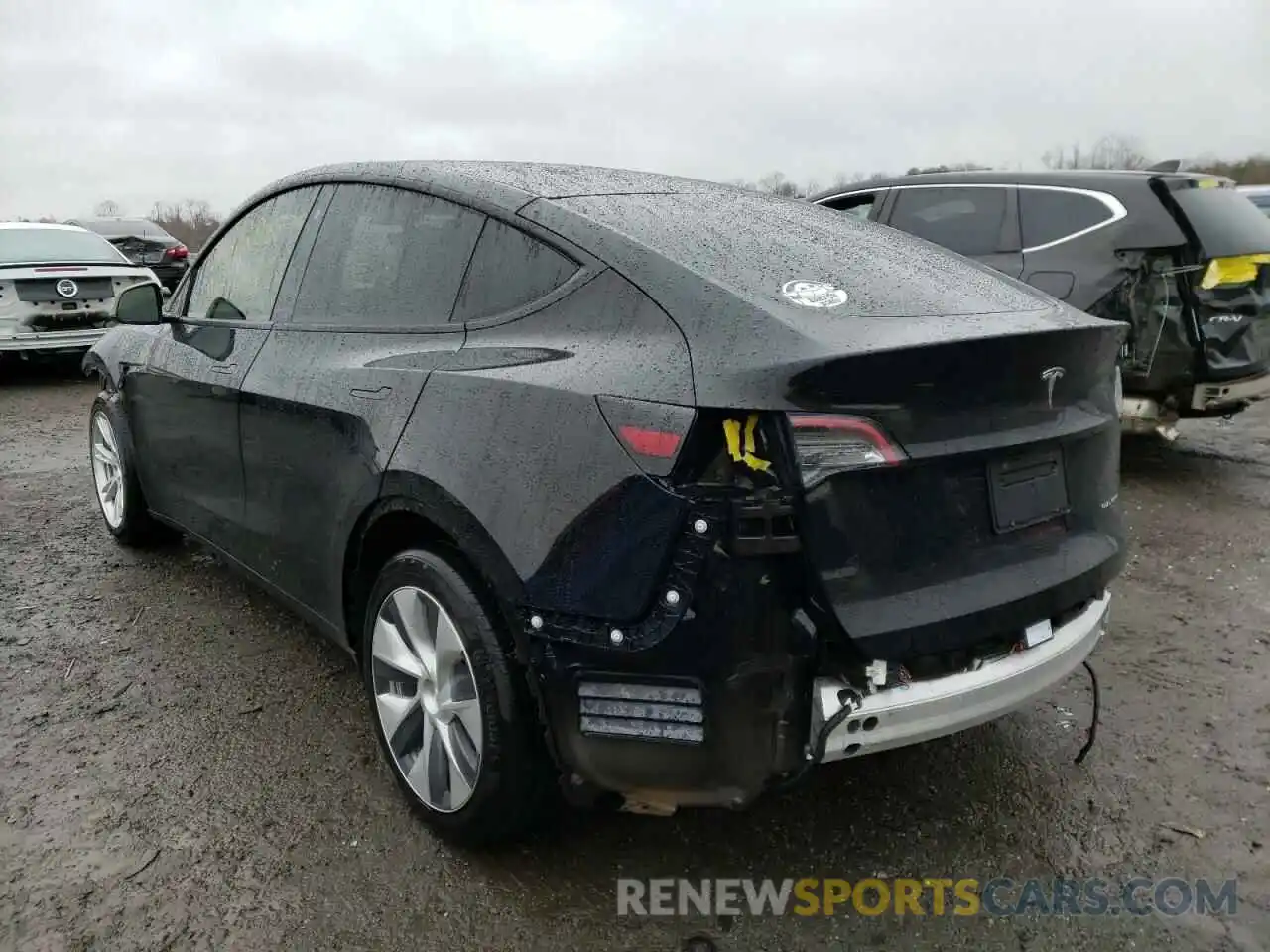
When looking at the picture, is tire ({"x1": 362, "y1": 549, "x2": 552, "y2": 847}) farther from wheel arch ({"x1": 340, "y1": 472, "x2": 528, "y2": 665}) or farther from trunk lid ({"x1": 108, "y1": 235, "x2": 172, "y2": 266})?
trunk lid ({"x1": 108, "y1": 235, "x2": 172, "y2": 266})

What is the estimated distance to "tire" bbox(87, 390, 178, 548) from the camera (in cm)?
430

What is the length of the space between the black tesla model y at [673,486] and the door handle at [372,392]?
1cm

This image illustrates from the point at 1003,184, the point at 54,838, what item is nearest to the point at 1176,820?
the point at 54,838

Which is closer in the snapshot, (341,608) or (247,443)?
(341,608)

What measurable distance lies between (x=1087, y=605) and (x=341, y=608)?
6.45 ft

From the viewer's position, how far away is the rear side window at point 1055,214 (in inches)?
211

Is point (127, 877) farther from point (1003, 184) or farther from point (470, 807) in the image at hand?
point (1003, 184)

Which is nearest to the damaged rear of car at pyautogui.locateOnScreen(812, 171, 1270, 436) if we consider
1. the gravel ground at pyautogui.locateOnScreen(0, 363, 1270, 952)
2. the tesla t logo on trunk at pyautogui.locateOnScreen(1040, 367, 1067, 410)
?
the gravel ground at pyautogui.locateOnScreen(0, 363, 1270, 952)

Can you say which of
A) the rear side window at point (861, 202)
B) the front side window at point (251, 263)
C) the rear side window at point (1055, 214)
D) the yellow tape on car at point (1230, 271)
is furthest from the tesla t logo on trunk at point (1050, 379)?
the rear side window at point (861, 202)

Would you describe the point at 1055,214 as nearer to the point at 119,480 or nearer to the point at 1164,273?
the point at 1164,273

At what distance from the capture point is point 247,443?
314cm

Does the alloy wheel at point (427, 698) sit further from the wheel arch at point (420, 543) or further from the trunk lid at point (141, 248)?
the trunk lid at point (141, 248)

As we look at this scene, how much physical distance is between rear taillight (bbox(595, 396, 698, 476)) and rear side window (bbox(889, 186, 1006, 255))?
4.42 m

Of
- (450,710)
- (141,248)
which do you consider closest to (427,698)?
(450,710)
